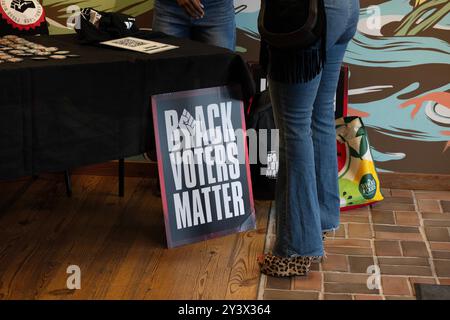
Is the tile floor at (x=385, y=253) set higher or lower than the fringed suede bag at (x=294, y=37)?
→ lower

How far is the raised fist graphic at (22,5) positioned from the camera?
2896 millimetres

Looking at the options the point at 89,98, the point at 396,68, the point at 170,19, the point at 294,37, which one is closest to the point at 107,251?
the point at 89,98

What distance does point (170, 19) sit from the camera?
298 centimetres

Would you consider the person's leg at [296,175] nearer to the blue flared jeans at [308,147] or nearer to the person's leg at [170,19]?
the blue flared jeans at [308,147]

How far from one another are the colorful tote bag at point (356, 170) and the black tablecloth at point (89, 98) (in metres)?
0.74

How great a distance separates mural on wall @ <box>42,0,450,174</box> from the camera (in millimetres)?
3277

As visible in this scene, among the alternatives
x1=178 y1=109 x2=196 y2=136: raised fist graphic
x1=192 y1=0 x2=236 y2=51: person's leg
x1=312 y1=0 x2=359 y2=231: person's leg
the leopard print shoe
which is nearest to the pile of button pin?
x1=178 y1=109 x2=196 y2=136: raised fist graphic

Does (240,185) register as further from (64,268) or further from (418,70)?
(418,70)

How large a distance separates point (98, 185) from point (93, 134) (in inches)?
41.1

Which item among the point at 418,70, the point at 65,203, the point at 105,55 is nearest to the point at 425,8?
the point at 418,70

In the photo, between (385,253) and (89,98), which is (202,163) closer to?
(89,98)

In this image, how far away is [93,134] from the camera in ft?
7.93

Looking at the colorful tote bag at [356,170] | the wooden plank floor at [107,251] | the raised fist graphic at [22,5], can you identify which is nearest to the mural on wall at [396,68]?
the colorful tote bag at [356,170]

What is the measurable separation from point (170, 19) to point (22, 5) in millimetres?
574
